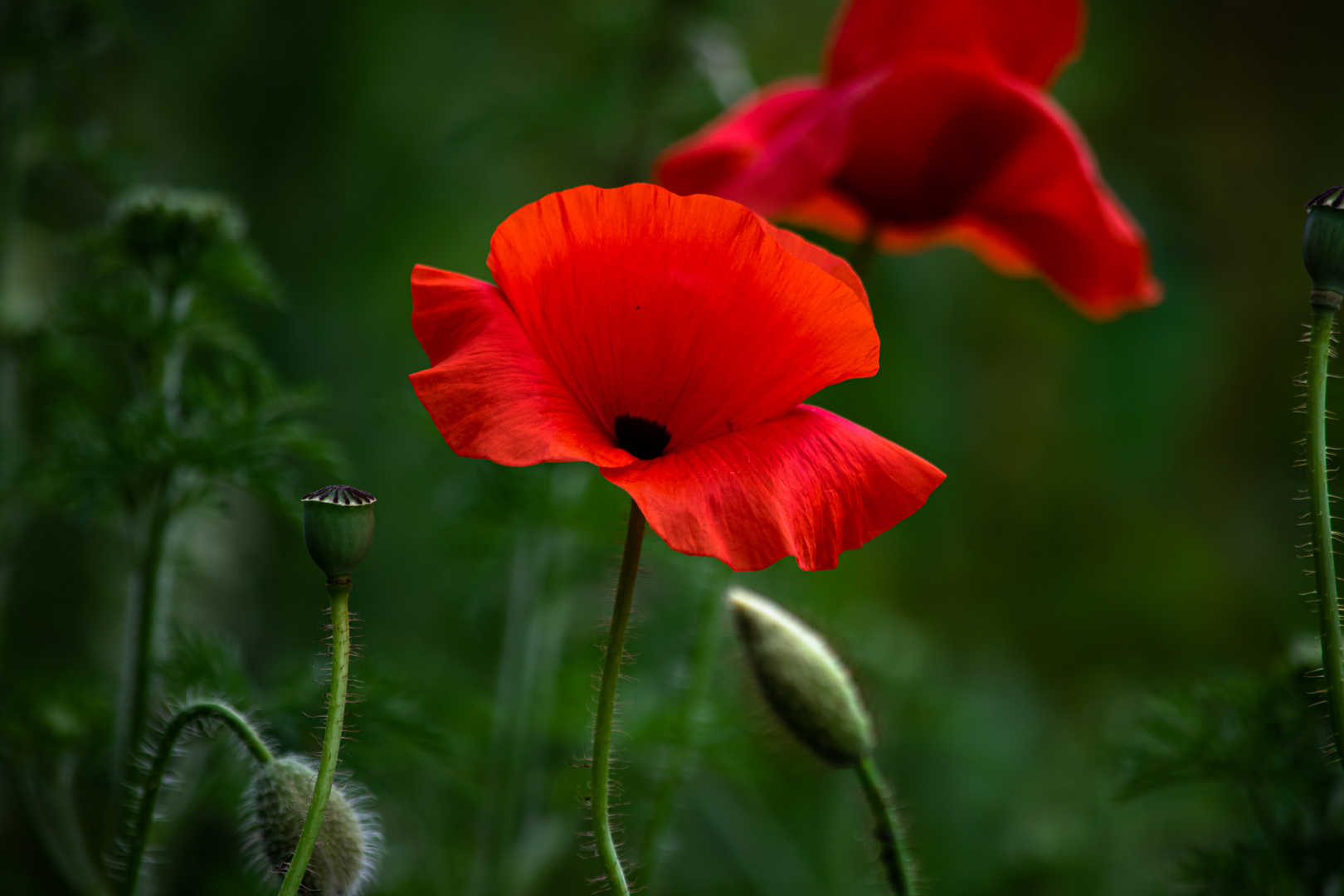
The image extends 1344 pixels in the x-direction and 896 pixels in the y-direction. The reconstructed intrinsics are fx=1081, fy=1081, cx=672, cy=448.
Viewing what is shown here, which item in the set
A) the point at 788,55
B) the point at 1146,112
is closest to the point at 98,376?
the point at 788,55

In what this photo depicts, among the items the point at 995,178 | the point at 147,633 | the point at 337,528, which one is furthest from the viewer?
the point at 995,178

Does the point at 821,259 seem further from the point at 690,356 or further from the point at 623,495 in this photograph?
the point at 623,495

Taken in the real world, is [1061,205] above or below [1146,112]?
below

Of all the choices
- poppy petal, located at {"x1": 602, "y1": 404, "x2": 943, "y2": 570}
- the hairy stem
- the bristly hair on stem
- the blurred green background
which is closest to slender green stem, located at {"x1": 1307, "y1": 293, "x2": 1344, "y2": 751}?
the bristly hair on stem

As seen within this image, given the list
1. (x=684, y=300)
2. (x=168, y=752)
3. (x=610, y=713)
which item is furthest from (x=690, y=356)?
(x=168, y=752)

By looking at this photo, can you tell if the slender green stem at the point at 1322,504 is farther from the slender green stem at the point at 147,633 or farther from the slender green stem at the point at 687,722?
the slender green stem at the point at 147,633

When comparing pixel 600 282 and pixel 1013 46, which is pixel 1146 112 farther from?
pixel 600 282
